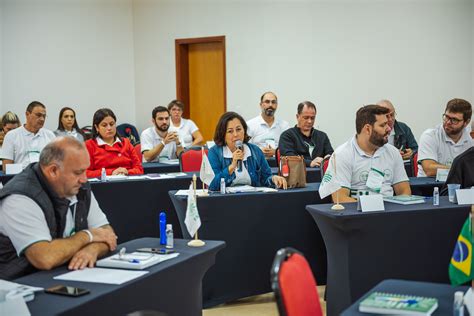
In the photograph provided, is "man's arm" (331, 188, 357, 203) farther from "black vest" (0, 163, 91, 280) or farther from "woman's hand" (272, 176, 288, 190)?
"black vest" (0, 163, 91, 280)

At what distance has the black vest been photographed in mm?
3055

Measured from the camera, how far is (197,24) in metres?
10.9

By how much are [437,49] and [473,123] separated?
2.37 m

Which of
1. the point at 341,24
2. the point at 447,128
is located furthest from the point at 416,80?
the point at 447,128

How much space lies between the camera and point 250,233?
197 inches

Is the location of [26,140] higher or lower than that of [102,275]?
higher

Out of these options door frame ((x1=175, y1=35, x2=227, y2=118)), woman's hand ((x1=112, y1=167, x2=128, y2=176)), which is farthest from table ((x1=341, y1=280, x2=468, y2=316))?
door frame ((x1=175, y1=35, x2=227, y2=118))

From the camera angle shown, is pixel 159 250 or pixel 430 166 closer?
pixel 159 250

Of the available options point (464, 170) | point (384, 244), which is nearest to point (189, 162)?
point (464, 170)

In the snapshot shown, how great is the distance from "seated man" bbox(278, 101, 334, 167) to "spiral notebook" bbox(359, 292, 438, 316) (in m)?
4.47

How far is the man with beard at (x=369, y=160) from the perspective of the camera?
4852 mm

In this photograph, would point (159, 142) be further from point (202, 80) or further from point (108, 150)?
point (202, 80)

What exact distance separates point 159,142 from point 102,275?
527cm

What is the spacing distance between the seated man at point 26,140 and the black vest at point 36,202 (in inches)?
165
